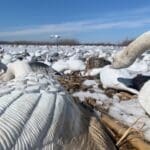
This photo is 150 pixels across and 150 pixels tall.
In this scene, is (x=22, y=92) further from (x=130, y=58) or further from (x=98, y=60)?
(x=98, y=60)

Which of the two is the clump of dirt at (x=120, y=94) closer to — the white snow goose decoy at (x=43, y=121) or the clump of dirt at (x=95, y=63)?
the white snow goose decoy at (x=43, y=121)

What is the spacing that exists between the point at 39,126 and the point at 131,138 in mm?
1199

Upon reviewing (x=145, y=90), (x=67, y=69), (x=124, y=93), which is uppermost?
(x=145, y=90)

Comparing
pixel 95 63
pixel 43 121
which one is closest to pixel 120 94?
pixel 95 63

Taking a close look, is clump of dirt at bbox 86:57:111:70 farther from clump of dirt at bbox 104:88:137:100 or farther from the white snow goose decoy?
the white snow goose decoy

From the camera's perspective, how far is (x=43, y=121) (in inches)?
94.3

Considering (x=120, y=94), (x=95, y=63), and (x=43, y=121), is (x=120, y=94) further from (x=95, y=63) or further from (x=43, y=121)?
(x=43, y=121)

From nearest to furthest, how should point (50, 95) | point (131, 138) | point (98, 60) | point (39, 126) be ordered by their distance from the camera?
point (39, 126), point (50, 95), point (131, 138), point (98, 60)

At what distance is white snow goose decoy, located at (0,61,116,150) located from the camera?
7.02 feet

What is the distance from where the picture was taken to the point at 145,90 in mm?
4656

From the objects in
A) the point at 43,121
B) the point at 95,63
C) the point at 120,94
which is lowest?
the point at 95,63

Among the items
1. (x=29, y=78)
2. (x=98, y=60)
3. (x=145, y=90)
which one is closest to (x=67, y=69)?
(x=98, y=60)

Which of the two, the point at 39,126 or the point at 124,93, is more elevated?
the point at 39,126

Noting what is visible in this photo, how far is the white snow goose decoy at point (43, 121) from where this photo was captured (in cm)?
214
